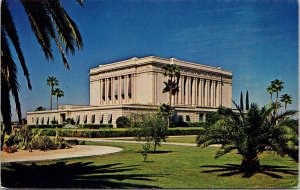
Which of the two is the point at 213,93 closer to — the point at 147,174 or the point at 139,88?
the point at 139,88

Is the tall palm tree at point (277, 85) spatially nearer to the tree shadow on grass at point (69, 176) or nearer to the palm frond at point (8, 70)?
the tree shadow on grass at point (69, 176)

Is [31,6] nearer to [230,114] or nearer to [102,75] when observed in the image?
[230,114]

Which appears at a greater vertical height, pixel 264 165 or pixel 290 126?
pixel 290 126

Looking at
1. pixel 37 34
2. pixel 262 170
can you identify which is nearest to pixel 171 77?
pixel 262 170

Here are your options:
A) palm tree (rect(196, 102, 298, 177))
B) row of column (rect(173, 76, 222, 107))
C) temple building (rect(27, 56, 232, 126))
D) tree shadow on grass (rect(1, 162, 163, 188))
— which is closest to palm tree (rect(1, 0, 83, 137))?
tree shadow on grass (rect(1, 162, 163, 188))

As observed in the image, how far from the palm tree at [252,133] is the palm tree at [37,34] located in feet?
13.9

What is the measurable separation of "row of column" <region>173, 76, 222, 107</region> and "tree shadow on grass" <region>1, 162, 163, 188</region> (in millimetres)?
35262

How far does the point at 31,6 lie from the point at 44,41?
840 millimetres

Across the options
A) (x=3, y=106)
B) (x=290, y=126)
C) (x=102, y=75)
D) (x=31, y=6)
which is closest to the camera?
(x=3, y=106)

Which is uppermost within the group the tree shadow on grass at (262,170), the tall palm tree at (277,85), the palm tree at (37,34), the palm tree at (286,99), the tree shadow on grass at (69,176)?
the palm tree at (37,34)

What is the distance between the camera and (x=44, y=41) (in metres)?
9.56

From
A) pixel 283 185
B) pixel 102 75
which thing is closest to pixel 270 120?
pixel 283 185

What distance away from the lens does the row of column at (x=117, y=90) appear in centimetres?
5019

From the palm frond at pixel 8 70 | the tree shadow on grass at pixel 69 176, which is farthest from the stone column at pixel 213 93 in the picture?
the palm frond at pixel 8 70
